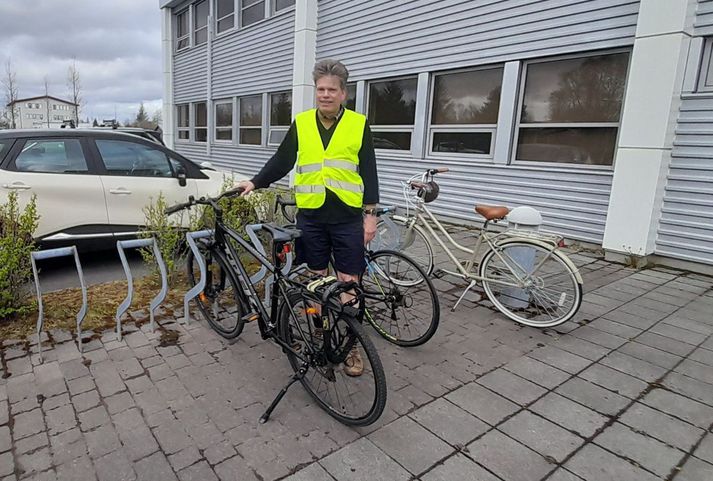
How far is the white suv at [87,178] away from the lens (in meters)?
4.59

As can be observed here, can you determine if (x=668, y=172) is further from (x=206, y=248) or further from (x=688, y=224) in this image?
(x=206, y=248)

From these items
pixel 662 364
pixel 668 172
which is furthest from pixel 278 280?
pixel 668 172

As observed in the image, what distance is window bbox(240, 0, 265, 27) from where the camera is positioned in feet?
39.2

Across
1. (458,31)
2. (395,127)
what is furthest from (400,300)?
(395,127)

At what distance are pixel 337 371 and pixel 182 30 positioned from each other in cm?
1698

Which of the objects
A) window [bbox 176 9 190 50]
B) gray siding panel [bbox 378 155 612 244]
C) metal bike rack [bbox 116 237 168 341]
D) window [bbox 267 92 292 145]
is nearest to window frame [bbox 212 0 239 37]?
window [bbox 176 9 190 50]

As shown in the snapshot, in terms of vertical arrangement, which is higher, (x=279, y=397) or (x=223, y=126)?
(x=223, y=126)

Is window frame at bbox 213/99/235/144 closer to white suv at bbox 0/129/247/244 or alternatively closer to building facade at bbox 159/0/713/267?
building facade at bbox 159/0/713/267

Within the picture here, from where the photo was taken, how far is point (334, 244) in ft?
9.46

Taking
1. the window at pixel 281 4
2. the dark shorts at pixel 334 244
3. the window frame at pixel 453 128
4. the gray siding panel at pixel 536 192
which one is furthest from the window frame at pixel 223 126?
the dark shorts at pixel 334 244

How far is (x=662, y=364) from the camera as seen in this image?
3.10m

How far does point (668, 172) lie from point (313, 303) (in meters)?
4.85

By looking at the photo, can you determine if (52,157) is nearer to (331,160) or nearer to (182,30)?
(331,160)

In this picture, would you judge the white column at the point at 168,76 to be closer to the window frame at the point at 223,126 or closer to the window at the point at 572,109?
the window frame at the point at 223,126
